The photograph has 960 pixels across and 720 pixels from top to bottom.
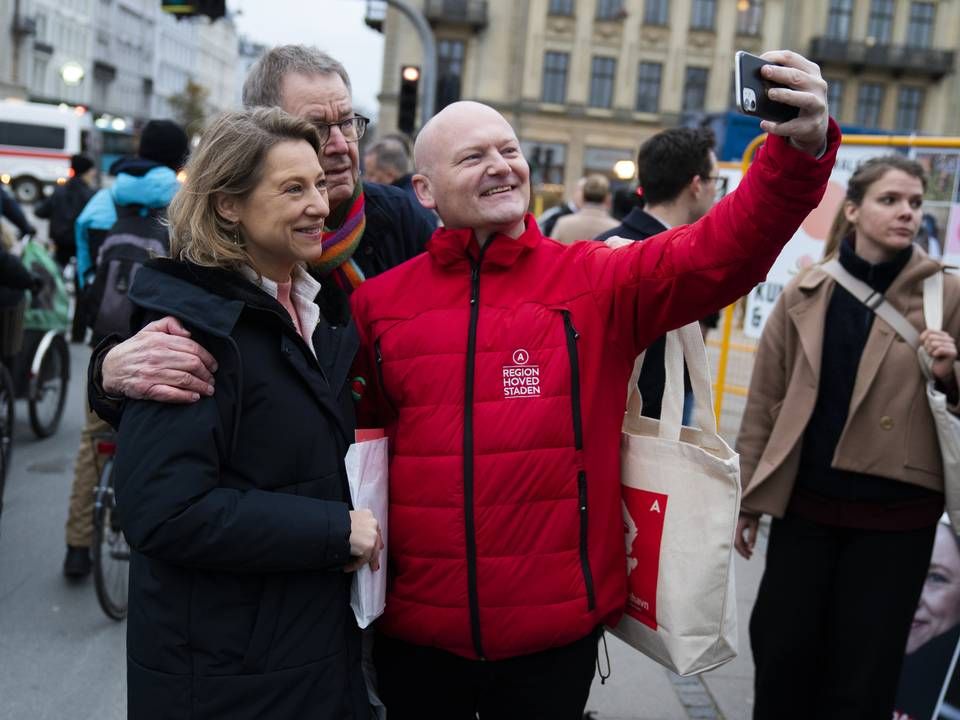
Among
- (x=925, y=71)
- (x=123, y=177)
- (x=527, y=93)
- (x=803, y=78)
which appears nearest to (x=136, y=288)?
(x=803, y=78)

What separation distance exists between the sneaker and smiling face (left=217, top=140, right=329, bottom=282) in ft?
12.8

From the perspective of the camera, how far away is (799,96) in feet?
6.21

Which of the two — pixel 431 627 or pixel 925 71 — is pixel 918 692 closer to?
pixel 431 627

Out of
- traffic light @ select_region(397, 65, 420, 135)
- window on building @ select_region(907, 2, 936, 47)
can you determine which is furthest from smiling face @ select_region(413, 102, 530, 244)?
window on building @ select_region(907, 2, 936, 47)

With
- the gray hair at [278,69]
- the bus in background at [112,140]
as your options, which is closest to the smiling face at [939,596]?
the gray hair at [278,69]

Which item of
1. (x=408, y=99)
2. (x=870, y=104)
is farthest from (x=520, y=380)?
(x=870, y=104)

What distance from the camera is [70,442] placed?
8.57m

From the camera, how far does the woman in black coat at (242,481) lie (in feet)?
6.47

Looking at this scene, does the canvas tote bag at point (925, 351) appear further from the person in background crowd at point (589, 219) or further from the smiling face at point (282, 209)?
the person in background crowd at point (589, 219)

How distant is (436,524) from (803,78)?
1.16 m

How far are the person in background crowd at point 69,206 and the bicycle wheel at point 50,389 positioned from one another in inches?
196

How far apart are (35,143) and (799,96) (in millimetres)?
43659

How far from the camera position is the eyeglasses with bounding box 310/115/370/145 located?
273 cm

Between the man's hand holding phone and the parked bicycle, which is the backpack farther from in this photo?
the man's hand holding phone
